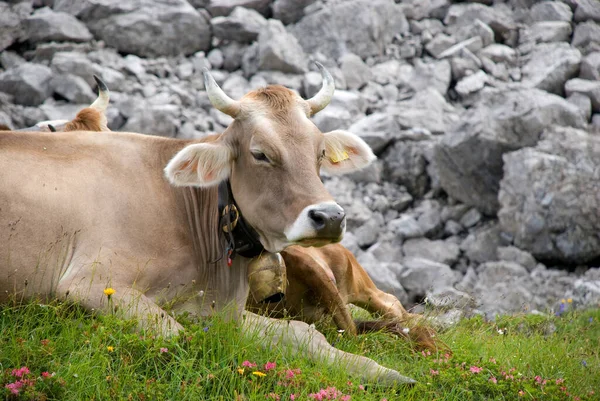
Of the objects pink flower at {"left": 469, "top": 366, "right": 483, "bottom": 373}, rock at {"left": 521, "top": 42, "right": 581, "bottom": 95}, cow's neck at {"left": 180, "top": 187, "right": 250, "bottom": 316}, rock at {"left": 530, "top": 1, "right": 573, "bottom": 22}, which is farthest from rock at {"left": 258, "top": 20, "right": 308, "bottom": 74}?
pink flower at {"left": 469, "top": 366, "right": 483, "bottom": 373}

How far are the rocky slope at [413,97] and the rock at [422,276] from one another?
0.04 m

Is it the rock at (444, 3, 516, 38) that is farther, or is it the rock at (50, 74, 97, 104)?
the rock at (444, 3, 516, 38)

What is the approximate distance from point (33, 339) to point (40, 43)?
1936 cm

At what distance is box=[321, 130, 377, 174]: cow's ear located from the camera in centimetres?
669

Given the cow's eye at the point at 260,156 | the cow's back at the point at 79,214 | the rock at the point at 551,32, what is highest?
the cow's eye at the point at 260,156

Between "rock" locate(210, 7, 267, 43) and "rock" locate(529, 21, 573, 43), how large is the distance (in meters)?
8.52

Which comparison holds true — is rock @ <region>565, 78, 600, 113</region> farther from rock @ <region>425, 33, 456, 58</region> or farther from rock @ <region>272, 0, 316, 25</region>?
rock @ <region>272, 0, 316, 25</region>

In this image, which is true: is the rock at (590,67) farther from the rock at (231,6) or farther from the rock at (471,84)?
the rock at (231,6)

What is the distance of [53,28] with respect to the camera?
2270 cm

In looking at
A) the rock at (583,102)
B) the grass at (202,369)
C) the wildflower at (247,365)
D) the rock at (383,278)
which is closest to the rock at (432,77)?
the rock at (583,102)

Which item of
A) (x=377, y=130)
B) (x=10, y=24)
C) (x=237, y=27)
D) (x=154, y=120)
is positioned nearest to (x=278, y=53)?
(x=237, y=27)

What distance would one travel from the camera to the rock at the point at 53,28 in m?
22.6

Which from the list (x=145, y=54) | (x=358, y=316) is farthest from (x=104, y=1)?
(x=358, y=316)

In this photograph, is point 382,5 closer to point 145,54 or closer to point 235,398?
point 145,54
